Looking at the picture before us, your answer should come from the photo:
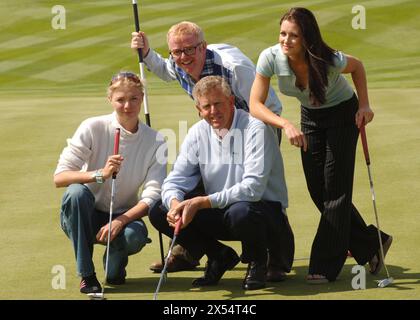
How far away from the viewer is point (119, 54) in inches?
1080

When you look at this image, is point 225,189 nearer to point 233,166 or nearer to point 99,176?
point 233,166

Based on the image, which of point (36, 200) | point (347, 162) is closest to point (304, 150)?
point (347, 162)

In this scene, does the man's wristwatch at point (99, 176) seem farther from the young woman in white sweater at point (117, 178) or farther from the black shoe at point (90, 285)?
the black shoe at point (90, 285)

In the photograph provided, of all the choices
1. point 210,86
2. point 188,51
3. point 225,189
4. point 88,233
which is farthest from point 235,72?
point 88,233

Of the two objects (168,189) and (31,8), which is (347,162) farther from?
(31,8)

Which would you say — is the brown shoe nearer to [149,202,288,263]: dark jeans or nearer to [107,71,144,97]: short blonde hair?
[149,202,288,263]: dark jeans

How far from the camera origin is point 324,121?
21.4 feet

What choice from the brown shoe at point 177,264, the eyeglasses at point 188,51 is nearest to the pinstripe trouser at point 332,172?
the eyeglasses at point 188,51

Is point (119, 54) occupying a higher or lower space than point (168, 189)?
higher

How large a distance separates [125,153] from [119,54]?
21054mm

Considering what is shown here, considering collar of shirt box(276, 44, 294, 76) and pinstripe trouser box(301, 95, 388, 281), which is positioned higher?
collar of shirt box(276, 44, 294, 76)

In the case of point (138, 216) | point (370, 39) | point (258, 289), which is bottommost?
point (258, 289)

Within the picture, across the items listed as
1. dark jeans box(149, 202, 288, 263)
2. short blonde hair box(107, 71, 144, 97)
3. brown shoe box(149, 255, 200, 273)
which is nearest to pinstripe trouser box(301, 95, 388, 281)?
dark jeans box(149, 202, 288, 263)

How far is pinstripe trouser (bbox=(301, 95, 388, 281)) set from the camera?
256 inches
